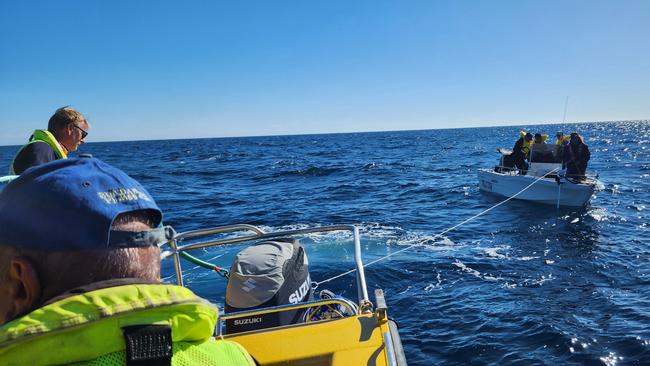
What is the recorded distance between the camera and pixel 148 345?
937mm

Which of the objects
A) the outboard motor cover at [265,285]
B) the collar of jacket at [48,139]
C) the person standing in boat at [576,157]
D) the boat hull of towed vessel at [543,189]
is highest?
the collar of jacket at [48,139]

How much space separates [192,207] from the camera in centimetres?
1628

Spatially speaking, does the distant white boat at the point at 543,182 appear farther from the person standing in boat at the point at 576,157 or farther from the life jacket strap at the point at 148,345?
the life jacket strap at the point at 148,345

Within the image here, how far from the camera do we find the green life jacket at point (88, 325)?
0.90m

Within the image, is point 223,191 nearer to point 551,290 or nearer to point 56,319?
point 551,290

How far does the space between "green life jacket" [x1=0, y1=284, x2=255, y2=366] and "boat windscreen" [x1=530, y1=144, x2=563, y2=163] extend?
15224 mm

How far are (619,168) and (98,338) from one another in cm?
3002

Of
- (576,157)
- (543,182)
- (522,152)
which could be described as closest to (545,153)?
(522,152)

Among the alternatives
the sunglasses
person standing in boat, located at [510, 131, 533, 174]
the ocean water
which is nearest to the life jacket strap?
the sunglasses

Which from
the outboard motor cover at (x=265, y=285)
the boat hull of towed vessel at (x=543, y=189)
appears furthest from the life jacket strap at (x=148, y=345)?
the boat hull of towed vessel at (x=543, y=189)

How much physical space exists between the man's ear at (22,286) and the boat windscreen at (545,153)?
15339 millimetres

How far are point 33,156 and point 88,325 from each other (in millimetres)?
2683

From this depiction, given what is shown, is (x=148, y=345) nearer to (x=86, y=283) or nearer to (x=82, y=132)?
(x=86, y=283)

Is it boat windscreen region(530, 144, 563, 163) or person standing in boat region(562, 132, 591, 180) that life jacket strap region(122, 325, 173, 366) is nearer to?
person standing in boat region(562, 132, 591, 180)
